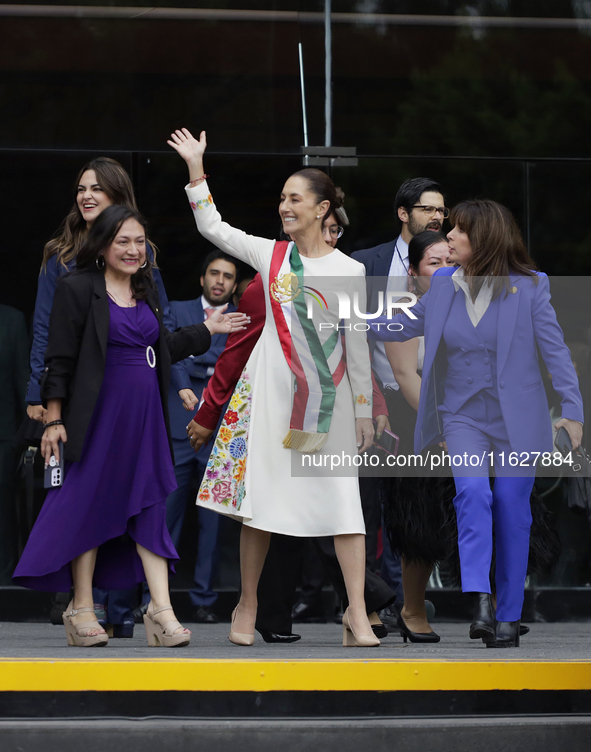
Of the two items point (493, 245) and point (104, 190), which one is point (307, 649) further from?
point (104, 190)

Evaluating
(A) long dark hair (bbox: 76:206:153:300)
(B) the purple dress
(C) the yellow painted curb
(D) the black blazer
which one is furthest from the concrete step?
(A) long dark hair (bbox: 76:206:153:300)

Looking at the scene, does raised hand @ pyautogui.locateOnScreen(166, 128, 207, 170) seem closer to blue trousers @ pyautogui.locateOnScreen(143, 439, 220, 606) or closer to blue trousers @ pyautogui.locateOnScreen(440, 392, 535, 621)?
blue trousers @ pyautogui.locateOnScreen(440, 392, 535, 621)

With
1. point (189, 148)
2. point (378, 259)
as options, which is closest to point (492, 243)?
point (189, 148)

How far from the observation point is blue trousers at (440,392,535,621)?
4.61 m

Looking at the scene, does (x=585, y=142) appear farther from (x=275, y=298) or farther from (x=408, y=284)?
(x=275, y=298)

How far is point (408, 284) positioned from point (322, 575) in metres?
2.25

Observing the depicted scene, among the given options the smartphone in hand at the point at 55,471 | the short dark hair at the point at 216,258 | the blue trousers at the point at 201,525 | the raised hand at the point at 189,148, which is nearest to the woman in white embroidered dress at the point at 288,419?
the raised hand at the point at 189,148

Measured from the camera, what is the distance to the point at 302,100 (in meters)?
7.34

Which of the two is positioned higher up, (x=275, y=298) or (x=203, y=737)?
(x=275, y=298)

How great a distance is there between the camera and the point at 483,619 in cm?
454

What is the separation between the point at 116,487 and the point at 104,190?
1329mm

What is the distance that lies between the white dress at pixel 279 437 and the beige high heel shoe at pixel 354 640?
0.39 m

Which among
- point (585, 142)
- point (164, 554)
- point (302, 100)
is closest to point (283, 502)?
point (164, 554)

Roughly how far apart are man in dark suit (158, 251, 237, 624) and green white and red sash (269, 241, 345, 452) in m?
2.29
